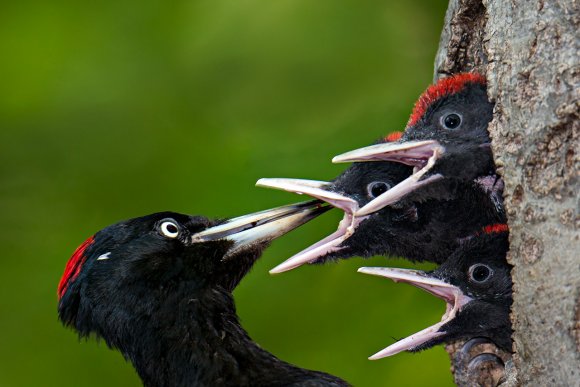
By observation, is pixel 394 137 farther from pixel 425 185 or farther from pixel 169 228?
pixel 169 228

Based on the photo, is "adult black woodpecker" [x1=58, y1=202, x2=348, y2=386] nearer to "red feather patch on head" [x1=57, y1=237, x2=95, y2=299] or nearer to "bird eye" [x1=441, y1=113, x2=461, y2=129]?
"red feather patch on head" [x1=57, y1=237, x2=95, y2=299]

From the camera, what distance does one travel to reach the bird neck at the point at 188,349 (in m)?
3.94

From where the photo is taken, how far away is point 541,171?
322 centimetres

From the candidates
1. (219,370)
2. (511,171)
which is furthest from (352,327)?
(511,171)

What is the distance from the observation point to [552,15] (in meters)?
3.21

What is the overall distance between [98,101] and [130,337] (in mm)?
A: 1405

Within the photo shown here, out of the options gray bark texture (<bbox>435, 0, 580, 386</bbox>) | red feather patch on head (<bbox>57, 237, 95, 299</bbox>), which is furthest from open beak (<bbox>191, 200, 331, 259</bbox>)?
gray bark texture (<bbox>435, 0, 580, 386</bbox>)

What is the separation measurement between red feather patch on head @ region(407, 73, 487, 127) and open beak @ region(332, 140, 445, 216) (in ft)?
0.48

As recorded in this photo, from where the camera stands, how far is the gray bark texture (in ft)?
10.2

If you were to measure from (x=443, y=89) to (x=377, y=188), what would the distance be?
0.44 m

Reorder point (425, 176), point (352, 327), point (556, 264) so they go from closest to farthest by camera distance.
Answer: point (556, 264)
point (425, 176)
point (352, 327)

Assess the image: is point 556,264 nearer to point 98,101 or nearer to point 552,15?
point 552,15

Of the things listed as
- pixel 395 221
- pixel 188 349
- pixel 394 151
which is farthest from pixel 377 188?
pixel 188 349

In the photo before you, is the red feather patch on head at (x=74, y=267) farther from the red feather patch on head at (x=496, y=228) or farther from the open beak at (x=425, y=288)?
the red feather patch on head at (x=496, y=228)
